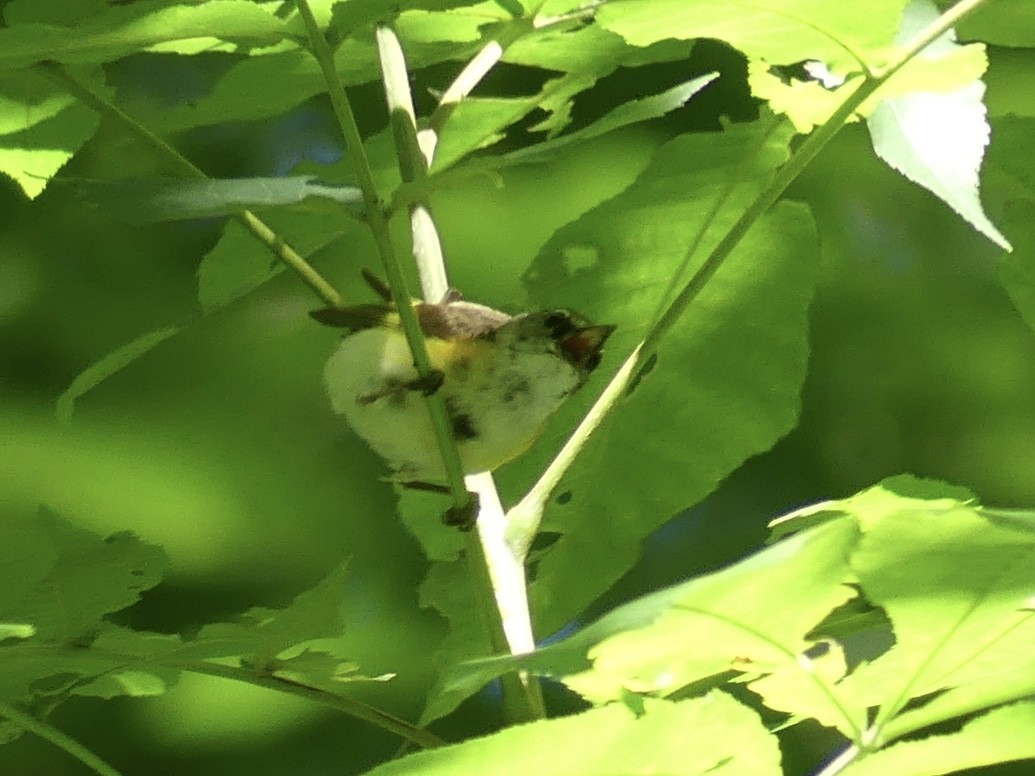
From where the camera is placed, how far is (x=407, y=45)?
74 cm

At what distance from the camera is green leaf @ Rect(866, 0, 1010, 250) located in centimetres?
53

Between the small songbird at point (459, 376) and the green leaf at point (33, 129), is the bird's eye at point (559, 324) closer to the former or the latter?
the small songbird at point (459, 376)

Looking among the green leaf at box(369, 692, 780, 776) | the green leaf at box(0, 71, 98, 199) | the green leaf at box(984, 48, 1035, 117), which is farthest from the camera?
the green leaf at box(984, 48, 1035, 117)

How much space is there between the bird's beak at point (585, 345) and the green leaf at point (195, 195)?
0.24 meters

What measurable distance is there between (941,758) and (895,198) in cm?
126

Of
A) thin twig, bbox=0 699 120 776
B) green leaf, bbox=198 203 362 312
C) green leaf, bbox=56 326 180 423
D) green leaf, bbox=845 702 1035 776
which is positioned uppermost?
green leaf, bbox=56 326 180 423

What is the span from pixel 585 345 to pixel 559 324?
0.07 feet

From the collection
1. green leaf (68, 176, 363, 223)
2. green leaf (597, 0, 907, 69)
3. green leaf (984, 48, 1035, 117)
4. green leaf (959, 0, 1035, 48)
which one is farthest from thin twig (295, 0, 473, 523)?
green leaf (984, 48, 1035, 117)

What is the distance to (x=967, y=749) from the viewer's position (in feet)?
1.33

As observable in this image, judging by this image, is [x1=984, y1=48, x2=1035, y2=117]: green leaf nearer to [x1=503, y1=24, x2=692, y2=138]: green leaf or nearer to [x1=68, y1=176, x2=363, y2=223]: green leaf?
[x1=503, y1=24, x2=692, y2=138]: green leaf

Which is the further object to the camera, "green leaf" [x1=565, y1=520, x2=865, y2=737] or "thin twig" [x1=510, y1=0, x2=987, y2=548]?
"thin twig" [x1=510, y1=0, x2=987, y2=548]

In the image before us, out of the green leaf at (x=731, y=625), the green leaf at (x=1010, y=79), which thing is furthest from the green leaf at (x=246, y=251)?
the green leaf at (x=1010, y=79)

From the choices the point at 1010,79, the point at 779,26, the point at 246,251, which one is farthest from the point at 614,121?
the point at 1010,79

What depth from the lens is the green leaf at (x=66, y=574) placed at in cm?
64
